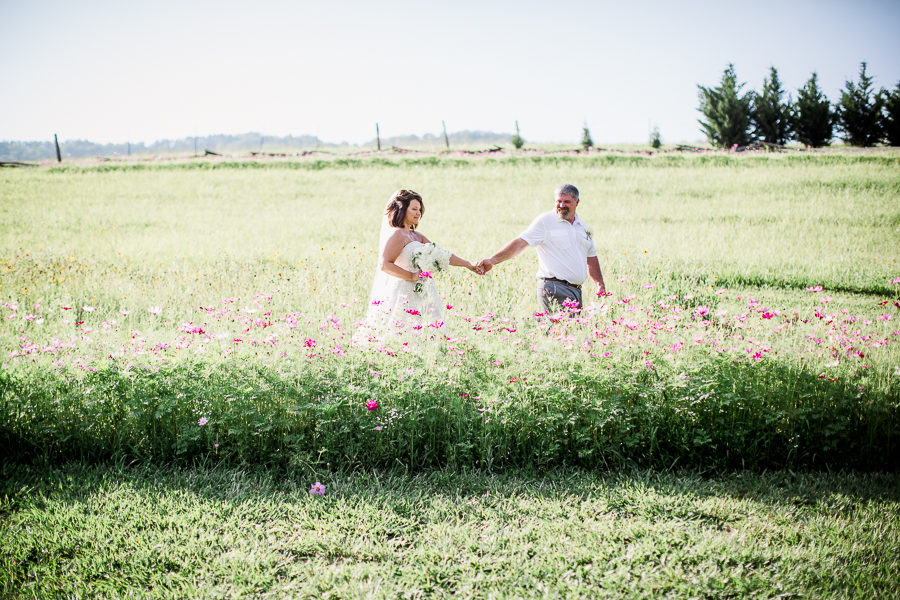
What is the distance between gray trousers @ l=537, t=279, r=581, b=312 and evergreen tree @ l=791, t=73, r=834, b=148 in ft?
135

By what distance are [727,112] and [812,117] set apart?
6410 mm

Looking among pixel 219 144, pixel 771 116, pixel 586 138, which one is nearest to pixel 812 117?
pixel 771 116

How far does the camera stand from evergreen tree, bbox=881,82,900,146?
117 feet

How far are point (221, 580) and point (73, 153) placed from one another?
647 ft

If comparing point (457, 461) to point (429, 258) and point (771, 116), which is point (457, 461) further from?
point (771, 116)

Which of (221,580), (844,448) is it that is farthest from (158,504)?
(844,448)

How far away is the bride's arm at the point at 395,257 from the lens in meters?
5.69

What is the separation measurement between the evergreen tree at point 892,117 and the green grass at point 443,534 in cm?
4331

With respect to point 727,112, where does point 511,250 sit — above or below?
below

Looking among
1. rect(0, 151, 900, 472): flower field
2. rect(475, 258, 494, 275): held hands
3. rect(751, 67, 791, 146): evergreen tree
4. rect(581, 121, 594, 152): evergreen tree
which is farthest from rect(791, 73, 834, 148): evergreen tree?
rect(475, 258, 494, 275): held hands

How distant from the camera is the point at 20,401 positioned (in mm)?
4438

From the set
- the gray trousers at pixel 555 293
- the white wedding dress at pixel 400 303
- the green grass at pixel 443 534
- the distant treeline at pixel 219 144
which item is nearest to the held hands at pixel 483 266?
the gray trousers at pixel 555 293

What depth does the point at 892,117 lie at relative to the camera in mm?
36531

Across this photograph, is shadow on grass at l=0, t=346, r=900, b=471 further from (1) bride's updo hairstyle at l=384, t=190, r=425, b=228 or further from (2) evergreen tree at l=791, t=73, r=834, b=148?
(2) evergreen tree at l=791, t=73, r=834, b=148
